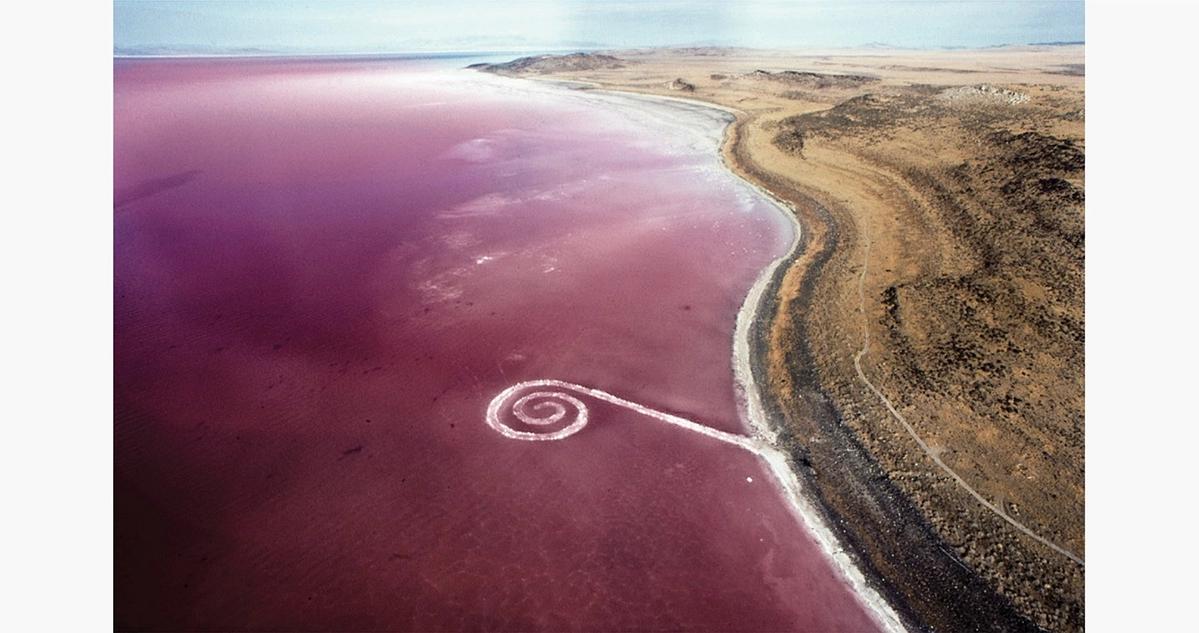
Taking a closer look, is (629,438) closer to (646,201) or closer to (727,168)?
(646,201)

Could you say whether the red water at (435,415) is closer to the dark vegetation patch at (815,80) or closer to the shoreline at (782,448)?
the shoreline at (782,448)

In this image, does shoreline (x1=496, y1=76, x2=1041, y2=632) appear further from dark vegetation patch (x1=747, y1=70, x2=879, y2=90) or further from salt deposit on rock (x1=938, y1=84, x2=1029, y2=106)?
dark vegetation patch (x1=747, y1=70, x2=879, y2=90)

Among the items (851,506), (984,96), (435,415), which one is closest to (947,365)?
(851,506)

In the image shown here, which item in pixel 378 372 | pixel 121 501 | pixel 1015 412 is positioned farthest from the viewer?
pixel 378 372

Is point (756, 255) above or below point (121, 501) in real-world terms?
above

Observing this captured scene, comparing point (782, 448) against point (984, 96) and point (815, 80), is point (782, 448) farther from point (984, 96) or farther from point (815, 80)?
point (815, 80)

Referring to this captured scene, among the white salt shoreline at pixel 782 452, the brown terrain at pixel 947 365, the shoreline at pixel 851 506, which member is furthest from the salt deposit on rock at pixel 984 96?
the shoreline at pixel 851 506

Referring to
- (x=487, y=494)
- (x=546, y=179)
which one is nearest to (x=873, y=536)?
(x=487, y=494)

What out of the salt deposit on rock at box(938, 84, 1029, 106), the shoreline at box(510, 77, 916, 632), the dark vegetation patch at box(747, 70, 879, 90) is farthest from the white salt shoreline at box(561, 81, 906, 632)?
the dark vegetation patch at box(747, 70, 879, 90)
